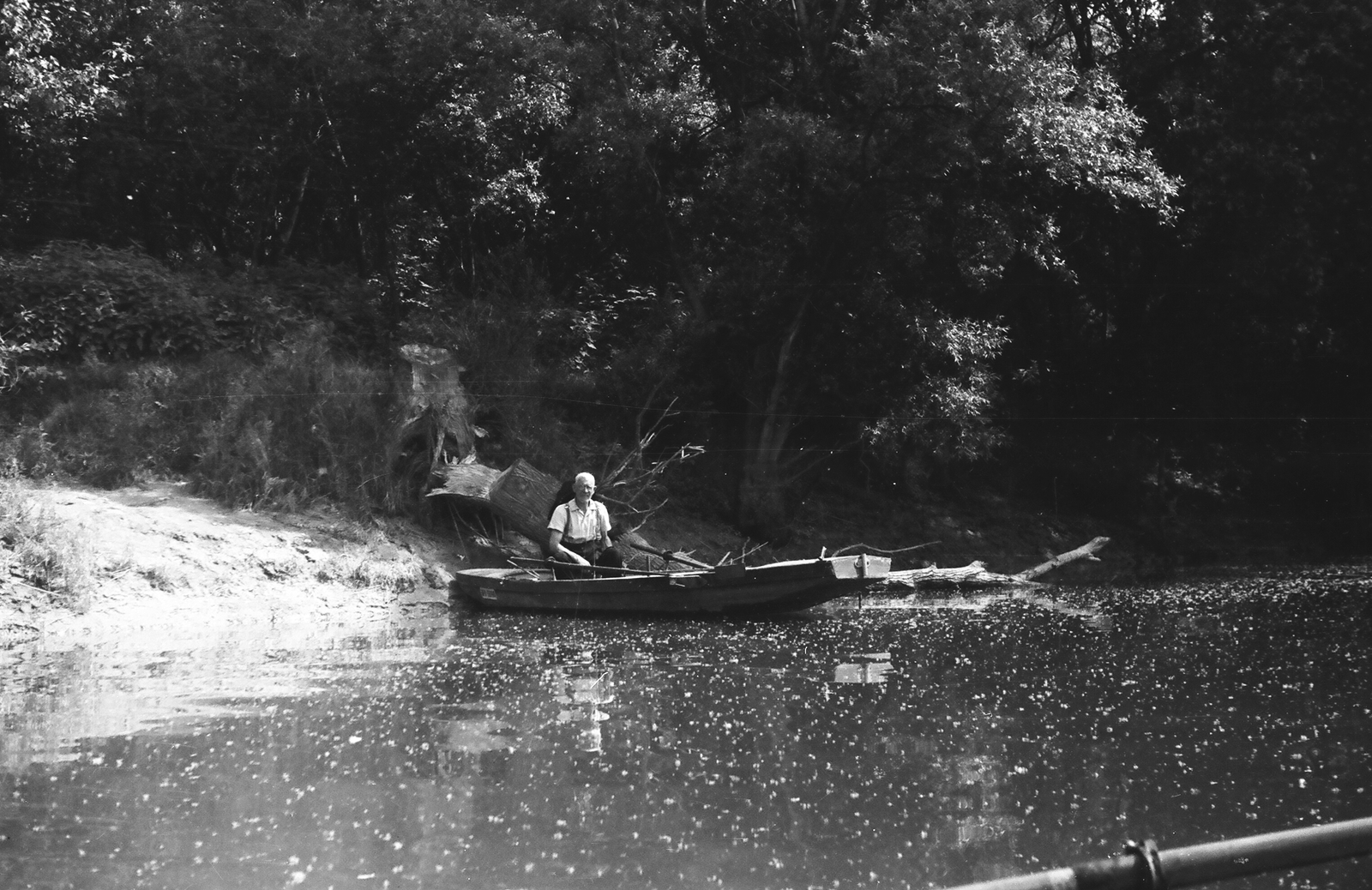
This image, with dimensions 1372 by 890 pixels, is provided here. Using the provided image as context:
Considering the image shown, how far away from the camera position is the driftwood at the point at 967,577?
51.8ft

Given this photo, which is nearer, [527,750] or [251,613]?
[527,750]

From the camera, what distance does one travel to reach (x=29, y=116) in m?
19.5

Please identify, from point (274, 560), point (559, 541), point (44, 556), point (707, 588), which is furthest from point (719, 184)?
point (44, 556)

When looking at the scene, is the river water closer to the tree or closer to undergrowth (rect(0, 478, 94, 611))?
undergrowth (rect(0, 478, 94, 611))

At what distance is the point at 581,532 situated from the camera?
52.0 ft

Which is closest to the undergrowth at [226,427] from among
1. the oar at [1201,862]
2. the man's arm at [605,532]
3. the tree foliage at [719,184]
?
the tree foliage at [719,184]

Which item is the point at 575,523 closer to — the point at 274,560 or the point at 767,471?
A: the point at 274,560

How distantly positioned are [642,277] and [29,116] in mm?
9370

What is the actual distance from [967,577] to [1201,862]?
44.8ft

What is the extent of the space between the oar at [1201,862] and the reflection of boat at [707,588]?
36.0ft

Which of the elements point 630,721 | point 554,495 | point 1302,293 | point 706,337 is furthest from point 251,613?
point 1302,293

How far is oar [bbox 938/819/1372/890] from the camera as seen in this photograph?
3.07m

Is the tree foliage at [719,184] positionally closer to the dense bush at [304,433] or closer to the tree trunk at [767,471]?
the tree trunk at [767,471]

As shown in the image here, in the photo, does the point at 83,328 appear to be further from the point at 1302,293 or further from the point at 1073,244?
the point at 1302,293
